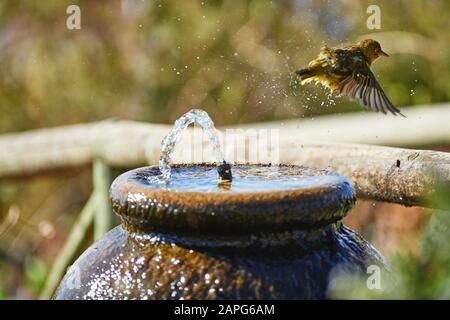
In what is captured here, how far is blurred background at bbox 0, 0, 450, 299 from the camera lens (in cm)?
572

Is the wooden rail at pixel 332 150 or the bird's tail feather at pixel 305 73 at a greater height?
the bird's tail feather at pixel 305 73

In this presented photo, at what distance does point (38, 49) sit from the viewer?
752 cm

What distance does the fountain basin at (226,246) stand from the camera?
1352mm

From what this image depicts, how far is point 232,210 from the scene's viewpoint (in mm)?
1349

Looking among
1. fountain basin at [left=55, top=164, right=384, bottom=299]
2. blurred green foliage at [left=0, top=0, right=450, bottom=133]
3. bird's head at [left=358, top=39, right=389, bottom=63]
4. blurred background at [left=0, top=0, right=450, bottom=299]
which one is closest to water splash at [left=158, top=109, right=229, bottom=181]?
fountain basin at [left=55, top=164, right=384, bottom=299]

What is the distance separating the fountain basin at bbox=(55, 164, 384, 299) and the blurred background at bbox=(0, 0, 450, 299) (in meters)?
3.83

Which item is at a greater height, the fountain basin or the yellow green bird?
the yellow green bird

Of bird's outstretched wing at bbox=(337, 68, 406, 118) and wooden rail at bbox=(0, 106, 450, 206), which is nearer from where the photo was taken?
wooden rail at bbox=(0, 106, 450, 206)

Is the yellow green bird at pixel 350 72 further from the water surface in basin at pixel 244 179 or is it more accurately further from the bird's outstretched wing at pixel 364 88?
the water surface in basin at pixel 244 179

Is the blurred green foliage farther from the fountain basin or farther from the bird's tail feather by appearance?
the fountain basin

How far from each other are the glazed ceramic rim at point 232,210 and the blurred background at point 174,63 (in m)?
3.89

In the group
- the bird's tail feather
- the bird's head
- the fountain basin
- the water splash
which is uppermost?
the bird's head

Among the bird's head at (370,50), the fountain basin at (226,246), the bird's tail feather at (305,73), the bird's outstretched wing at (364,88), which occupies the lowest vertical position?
the fountain basin at (226,246)

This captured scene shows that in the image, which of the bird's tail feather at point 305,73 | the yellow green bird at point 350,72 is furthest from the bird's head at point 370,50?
the bird's tail feather at point 305,73
